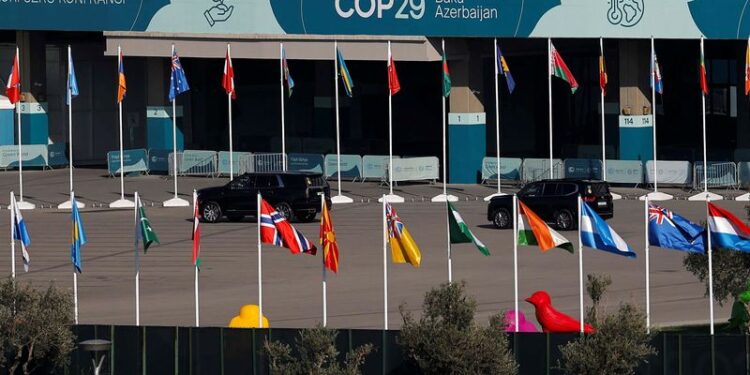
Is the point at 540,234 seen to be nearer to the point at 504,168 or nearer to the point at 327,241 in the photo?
the point at 327,241

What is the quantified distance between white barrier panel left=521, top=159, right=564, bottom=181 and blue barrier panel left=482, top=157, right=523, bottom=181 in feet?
1.14

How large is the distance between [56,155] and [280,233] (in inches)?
1308

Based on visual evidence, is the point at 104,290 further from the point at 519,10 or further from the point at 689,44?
the point at 689,44

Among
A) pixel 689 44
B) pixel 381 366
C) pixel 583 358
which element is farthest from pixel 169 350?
pixel 689 44

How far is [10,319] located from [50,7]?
3023 cm

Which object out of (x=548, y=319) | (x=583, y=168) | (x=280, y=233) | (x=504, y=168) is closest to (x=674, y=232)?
(x=548, y=319)

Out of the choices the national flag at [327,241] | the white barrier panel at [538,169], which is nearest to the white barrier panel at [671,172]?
the white barrier panel at [538,169]

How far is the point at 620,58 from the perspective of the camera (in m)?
51.9

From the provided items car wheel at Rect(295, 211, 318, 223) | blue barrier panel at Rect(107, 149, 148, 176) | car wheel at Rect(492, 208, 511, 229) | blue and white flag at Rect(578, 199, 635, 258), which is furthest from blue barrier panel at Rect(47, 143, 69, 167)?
blue and white flag at Rect(578, 199, 635, 258)

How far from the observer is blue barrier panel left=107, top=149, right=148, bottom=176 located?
5447cm

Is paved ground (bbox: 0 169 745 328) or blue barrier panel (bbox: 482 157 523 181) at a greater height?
blue barrier panel (bbox: 482 157 523 181)

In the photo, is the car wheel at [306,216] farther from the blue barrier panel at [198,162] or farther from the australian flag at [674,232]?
the australian flag at [674,232]

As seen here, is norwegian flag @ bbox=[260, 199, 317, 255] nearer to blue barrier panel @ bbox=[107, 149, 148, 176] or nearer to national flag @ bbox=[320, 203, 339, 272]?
national flag @ bbox=[320, 203, 339, 272]

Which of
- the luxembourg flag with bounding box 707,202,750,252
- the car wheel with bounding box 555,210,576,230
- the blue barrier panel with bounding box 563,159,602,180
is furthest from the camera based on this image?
the blue barrier panel with bounding box 563,159,602,180
